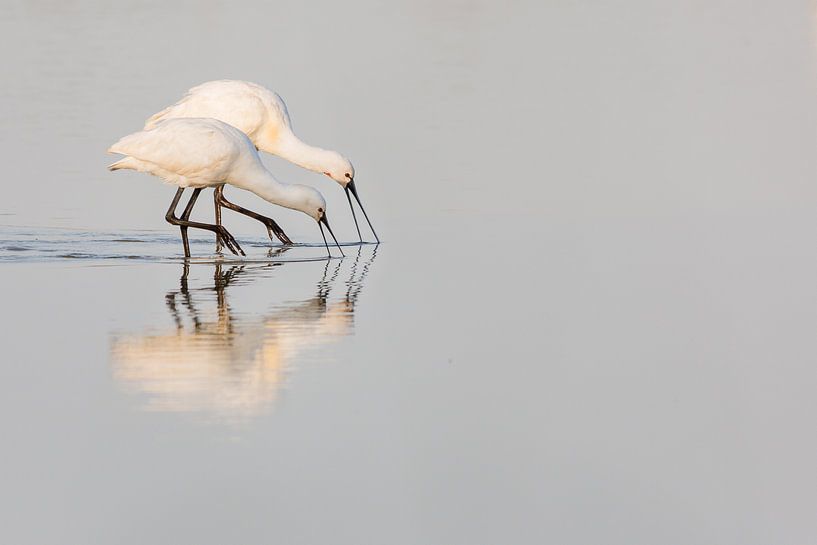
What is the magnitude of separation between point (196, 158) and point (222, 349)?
151 inches

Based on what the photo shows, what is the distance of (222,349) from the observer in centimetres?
880

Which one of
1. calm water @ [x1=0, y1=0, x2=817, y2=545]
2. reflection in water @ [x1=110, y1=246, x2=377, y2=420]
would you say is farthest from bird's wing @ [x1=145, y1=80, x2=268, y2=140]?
reflection in water @ [x1=110, y1=246, x2=377, y2=420]

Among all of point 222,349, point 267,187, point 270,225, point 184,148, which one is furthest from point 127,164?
point 222,349

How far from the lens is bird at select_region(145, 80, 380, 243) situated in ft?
46.0

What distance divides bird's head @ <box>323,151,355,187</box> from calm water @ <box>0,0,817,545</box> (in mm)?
341

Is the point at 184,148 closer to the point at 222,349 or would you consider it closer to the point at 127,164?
the point at 127,164

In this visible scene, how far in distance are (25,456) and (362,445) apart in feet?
4.35

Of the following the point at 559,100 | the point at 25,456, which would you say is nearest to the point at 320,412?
the point at 25,456

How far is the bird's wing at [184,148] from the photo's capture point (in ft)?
40.6

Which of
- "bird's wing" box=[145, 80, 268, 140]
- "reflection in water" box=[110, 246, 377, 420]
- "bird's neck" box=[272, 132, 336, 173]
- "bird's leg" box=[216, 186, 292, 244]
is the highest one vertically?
"bird's wing" box=[145, 80, 268, 140]

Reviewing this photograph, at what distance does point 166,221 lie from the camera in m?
13.5

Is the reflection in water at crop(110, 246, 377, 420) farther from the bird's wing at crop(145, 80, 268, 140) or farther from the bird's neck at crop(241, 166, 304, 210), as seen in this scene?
the bird's wing at crop(145, 80, 268, 140)

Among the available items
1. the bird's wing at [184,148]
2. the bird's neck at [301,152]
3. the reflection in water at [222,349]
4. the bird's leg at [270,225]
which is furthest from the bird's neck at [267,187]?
the reflection in water at [222,349]

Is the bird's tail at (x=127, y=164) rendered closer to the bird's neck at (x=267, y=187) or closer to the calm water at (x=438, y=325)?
the calm water at (x=438, y=325)
